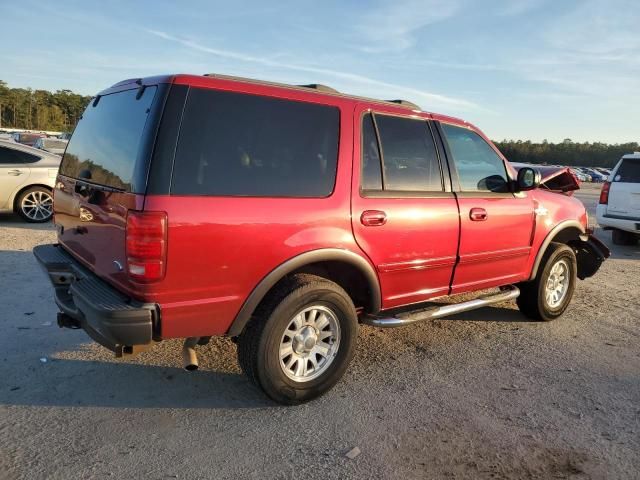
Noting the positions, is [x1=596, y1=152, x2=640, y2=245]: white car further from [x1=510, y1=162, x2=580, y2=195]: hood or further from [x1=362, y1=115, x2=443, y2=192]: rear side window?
[x1=362, y1=115, x2=443, y2=192]: rear side window

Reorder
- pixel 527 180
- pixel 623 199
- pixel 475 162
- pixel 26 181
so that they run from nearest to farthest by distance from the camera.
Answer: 1. pixel 475 162
2. pixel 527 180
3. pixel 26 181
4. pixel 623 199

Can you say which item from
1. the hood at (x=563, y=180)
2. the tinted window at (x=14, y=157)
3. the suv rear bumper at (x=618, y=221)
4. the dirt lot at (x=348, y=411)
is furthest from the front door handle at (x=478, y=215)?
the tinted window at (x=14, y=157)

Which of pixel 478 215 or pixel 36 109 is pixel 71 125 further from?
pixel 478 215

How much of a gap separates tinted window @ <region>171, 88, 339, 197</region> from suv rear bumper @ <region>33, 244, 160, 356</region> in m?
0.70

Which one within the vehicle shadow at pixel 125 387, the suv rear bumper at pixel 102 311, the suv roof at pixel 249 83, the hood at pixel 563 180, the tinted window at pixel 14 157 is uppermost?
the suv roof at pixel 249 83

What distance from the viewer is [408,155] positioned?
13.1 feet

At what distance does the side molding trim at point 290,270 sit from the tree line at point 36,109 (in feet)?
273

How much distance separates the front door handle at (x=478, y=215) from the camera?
4.27 m

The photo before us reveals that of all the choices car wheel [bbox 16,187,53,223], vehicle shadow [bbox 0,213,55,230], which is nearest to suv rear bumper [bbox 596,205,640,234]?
vehicle shadow [bbox 0,213,55,230]

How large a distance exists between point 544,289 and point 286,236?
3255 millimetres

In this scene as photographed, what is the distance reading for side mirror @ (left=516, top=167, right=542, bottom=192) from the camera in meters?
4.65

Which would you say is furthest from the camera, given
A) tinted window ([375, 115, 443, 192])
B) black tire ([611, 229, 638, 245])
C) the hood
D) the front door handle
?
black tire ([611, 229, 638, 245])

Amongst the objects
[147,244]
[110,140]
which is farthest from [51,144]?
[147,244]

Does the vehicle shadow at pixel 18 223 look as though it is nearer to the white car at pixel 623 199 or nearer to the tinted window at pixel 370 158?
the tinted window at pixel 370 158
